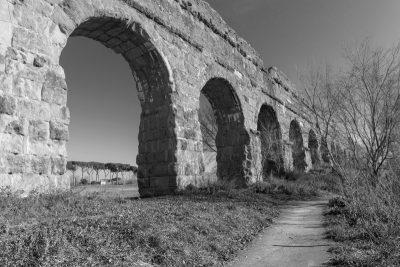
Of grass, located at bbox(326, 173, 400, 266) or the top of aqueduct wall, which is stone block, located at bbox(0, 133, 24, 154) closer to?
the top of aqueduct wall

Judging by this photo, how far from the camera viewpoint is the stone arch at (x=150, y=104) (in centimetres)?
844

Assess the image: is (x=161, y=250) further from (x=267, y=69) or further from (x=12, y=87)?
(x=267, y=69)

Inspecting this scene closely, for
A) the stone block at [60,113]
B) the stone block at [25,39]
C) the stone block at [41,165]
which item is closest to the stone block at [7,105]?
the stone block at [60,113]

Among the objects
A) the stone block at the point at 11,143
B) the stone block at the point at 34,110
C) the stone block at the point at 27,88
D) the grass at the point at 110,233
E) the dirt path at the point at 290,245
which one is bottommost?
the dirt path at the point at 290,245

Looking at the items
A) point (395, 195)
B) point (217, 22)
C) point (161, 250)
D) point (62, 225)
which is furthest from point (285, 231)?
point (217, 22)

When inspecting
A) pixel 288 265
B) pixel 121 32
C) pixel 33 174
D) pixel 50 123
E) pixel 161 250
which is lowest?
pixel 288 265

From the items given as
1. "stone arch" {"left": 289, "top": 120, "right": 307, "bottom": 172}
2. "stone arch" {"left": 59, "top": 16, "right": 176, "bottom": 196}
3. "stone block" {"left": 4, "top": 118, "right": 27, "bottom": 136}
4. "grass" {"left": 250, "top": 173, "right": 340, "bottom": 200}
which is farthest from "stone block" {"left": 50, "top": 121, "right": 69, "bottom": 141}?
"stone arch" {"left": 289, "top": 120, "right": 307, "bottom": 172}

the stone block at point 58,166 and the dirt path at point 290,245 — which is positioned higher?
the stone block at point 58,166

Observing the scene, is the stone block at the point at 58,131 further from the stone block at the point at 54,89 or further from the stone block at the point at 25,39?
the stone block at the point at 25,39

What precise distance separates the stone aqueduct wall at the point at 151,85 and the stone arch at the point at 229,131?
4 cm

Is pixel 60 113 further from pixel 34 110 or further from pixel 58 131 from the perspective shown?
pixel 34 110

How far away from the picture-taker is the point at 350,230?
19.2 feet

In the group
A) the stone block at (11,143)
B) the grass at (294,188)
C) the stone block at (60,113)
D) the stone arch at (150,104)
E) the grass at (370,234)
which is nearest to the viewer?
the grass at (370,234)

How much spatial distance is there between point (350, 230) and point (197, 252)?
284 centimetres
